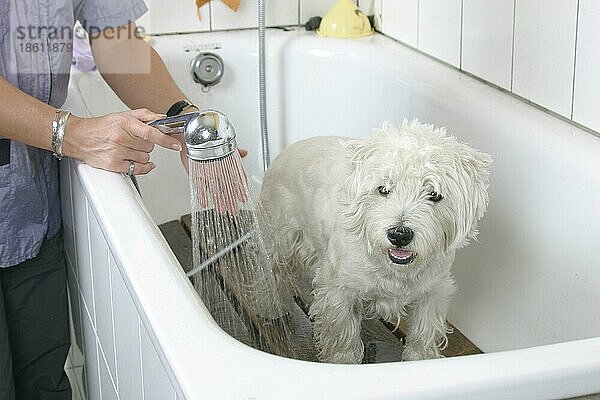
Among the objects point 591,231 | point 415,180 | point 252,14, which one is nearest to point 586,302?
point 591,231

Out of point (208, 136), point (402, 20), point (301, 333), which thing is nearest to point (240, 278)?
point (301, 333)

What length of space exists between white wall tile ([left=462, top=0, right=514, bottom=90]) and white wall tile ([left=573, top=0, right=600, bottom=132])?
0.68 ft

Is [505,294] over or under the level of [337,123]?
under

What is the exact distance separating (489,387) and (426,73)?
1.13m

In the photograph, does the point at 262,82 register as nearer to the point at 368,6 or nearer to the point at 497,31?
the point at 368,6

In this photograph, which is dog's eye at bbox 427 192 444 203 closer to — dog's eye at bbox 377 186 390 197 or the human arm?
dog's eye at bbox 377 186 390 197

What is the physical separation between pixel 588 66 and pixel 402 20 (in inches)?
28.0

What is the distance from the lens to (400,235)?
1.28 meters

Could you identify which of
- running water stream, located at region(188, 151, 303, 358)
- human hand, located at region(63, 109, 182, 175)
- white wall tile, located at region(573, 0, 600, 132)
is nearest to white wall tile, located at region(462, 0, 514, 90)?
white wall tile, located at region(573, 0, 600, 132)

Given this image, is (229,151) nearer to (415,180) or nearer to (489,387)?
(415,180)

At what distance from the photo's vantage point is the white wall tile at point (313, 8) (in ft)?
7.75

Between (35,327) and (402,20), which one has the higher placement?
(402,20)

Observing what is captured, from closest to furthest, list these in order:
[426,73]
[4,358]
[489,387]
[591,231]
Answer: [489,387] → [591,231] → [4,358] → [426,73]

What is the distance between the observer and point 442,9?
199cm
